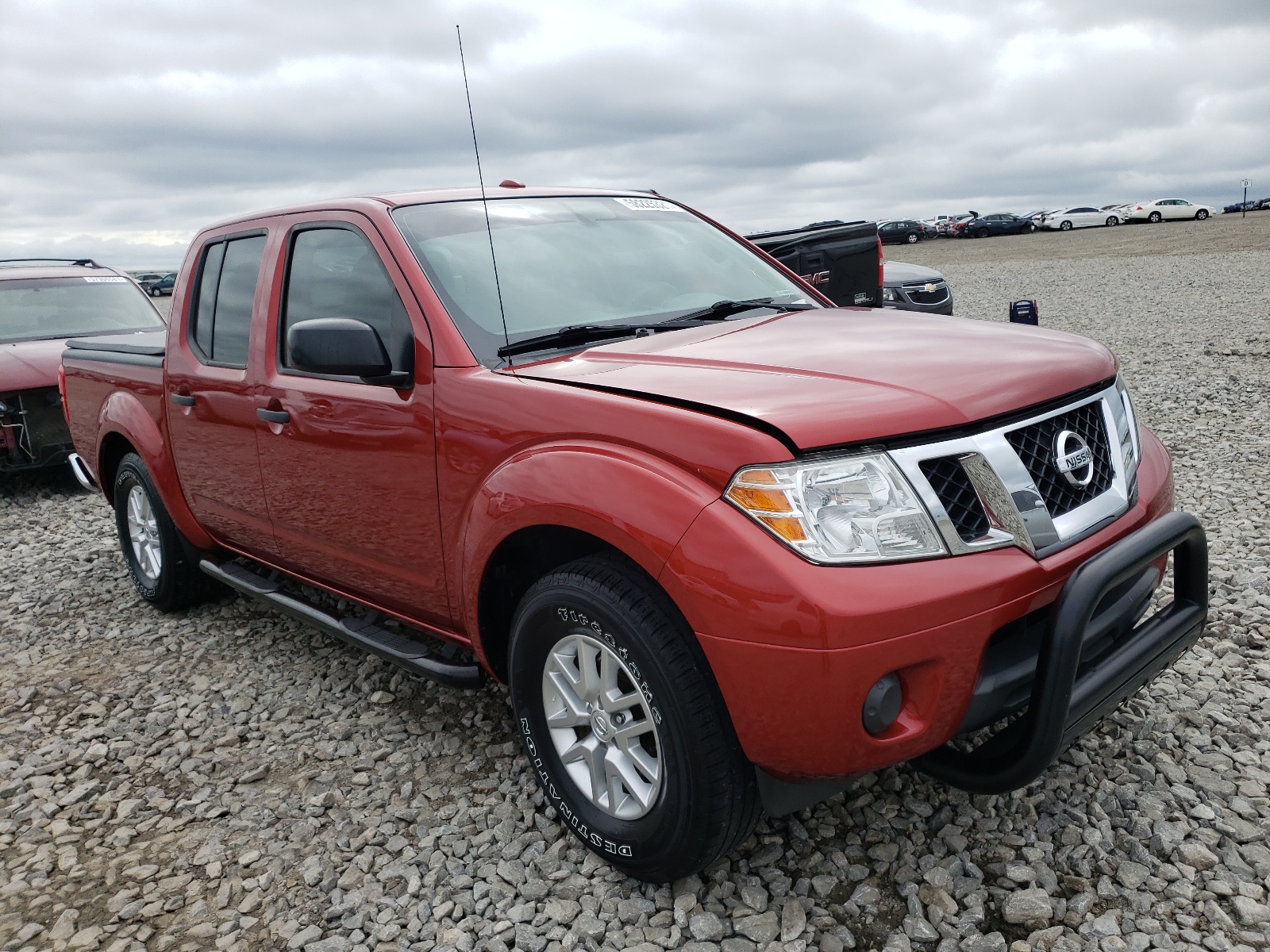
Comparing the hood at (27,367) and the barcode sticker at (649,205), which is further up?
the barcode sticker at (649,205)

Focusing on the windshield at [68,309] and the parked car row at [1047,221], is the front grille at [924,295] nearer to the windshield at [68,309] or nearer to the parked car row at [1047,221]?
the windshield at [68,309]

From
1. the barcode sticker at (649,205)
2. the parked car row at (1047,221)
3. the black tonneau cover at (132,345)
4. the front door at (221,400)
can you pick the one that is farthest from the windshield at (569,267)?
the parked car row at (1047,221)

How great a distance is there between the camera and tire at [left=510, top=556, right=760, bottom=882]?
216cm

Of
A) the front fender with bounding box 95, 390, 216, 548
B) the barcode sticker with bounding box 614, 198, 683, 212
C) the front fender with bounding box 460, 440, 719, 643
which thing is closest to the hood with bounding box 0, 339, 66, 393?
the front fender with bounding box 95, 390, 216, 548

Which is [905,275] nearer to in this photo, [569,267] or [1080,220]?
[569,267]

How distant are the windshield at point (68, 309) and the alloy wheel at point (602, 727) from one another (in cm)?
727

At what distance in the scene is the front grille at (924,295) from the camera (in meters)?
10.8

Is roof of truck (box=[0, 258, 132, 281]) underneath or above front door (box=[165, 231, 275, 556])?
above

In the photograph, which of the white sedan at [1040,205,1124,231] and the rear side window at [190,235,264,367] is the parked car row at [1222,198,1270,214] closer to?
the white sedan at [1040,205,1124,231]

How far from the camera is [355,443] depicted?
10.1 ft

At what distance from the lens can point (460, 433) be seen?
2.71 meters

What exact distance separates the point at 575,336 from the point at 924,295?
28.7 ft

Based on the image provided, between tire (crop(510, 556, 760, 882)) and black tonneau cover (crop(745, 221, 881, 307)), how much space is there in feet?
16.9

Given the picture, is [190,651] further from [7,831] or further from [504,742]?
[504,742]
